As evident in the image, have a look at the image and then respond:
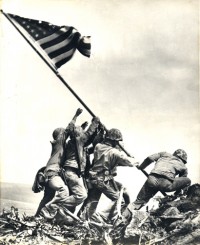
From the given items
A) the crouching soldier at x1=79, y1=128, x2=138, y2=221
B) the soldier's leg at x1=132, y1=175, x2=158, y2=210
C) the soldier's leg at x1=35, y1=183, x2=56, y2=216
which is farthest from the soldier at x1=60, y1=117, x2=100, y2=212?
the soldier's leg at x1=132, y1=175, x2=158, y2=210

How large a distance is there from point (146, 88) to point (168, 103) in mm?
442

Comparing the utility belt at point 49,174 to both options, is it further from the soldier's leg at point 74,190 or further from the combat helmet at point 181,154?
the combat helmet at point 181,154

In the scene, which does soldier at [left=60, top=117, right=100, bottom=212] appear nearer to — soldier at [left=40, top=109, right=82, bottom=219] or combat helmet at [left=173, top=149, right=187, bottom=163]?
soldier at [left=40, top=109, right=82, bottom=219]

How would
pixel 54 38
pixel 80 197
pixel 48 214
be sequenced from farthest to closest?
pixel 54 38 → pixel 80 197 → pixel 48 214

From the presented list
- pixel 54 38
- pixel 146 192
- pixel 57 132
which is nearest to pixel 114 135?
pixel 57 132

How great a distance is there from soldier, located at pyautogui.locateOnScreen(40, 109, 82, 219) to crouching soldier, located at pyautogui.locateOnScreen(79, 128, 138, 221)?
44 cm

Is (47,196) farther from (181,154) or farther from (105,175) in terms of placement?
(181,154)

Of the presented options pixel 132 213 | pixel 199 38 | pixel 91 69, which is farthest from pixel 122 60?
pixel 132 213

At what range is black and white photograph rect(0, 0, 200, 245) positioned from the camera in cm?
1214

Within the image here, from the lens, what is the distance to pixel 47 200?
1223 cm

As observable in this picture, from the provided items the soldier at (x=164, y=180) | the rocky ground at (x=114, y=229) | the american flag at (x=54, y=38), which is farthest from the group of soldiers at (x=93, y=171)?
the american flag at (x=54, y=38)

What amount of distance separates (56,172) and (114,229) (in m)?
1.30

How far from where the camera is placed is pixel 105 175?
1231cm

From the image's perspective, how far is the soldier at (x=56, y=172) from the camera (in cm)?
1212
